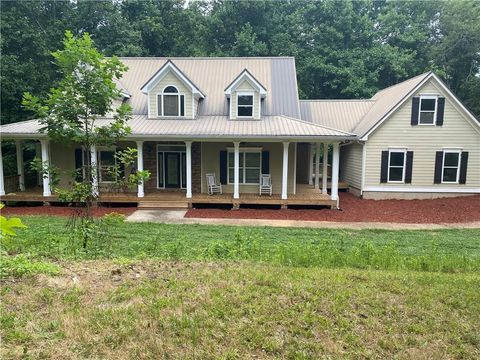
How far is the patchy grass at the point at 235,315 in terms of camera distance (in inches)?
127

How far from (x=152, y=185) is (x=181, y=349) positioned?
13421mm

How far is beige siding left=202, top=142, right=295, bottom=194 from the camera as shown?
15586mm

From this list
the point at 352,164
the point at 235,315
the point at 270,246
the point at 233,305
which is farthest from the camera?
the point at 352,164

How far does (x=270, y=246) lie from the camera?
838cm

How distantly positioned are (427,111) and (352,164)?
171 inches

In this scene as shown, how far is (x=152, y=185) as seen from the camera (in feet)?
52.7

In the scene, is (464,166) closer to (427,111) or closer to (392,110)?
(427,111)

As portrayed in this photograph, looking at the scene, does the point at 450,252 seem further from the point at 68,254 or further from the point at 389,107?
the point at 389,107

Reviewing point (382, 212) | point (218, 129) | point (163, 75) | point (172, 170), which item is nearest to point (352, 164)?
point (382, 212)

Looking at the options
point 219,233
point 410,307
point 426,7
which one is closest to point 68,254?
point 219,233

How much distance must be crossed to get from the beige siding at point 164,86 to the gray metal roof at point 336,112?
7.33 metres

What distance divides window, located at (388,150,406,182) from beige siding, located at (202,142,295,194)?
4.99 meters

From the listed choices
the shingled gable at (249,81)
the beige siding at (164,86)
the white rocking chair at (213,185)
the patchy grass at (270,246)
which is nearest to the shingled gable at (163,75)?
the beige siding at (164,86)

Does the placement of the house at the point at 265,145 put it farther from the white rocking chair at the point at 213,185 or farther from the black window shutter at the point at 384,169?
the white rocking chair at the point at 213,185
